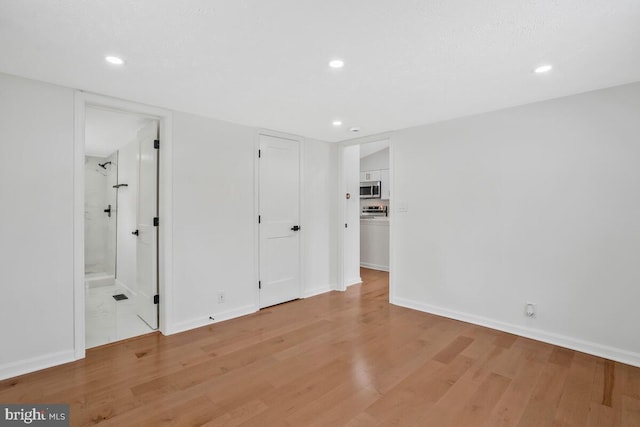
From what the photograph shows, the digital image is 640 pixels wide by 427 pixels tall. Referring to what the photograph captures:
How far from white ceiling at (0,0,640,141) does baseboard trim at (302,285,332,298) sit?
2.61 m

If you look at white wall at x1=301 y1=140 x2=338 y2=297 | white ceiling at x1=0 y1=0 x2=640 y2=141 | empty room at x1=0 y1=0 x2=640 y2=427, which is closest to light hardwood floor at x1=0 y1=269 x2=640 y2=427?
empty room at x1=0 y1=0 x2=640 y2=427

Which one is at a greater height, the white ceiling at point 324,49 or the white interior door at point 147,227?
the white ceiling at point 324,49

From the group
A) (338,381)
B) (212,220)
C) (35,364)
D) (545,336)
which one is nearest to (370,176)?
(212,220)

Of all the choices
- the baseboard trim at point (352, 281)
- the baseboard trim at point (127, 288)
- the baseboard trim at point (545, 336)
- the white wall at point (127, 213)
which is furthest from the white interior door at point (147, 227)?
the baseboard trim at point (545, 336)

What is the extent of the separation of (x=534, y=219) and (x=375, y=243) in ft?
11.6

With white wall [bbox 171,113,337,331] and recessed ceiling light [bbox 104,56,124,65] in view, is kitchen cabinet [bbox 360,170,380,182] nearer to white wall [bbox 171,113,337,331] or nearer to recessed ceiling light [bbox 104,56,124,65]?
white wall [bbox 171,113,337,331]

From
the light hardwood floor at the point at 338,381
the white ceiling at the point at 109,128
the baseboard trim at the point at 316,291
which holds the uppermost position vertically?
the white ceiling at the point at 109,128

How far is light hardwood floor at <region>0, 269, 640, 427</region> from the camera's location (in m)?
1.86

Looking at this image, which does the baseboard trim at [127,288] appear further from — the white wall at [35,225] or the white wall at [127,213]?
the white wall at [35,225]

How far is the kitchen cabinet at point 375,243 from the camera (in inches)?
243

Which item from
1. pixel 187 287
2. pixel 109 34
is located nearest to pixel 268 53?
pixel 109 34

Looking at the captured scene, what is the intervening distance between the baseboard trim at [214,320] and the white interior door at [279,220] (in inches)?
8.8

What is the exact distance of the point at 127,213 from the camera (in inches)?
175

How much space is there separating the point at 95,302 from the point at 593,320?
5.55 meters
